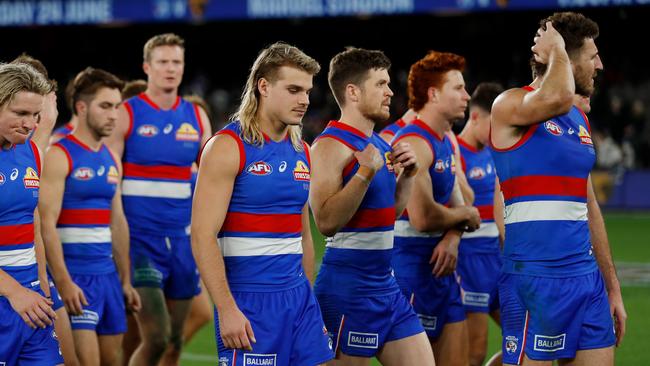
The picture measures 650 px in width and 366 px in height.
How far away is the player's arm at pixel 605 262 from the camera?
6117mm

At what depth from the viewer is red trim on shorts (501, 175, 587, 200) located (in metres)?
5.79

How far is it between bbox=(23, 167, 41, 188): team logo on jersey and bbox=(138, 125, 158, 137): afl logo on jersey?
2.81m

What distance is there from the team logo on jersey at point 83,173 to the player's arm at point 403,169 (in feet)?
7.55

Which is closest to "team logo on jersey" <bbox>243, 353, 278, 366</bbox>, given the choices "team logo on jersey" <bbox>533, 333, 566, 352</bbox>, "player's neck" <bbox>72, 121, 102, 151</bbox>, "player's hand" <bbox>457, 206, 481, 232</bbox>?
"team logo on jersey" <bbox>533, 333, 566, 352</bbox>

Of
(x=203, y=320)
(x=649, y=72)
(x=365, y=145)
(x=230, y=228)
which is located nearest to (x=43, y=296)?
(x=230, y=228)

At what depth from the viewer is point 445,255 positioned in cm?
743

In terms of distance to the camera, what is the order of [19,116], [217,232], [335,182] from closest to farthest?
[217,232]
[19,116]
[335,182]

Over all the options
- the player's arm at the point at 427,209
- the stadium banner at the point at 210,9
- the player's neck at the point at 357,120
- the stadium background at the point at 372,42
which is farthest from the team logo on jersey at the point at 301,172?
the stadium banner at the point at 210,9

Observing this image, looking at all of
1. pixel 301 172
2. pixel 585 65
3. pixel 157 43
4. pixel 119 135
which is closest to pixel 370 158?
pixel 301 172

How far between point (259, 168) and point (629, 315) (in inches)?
301

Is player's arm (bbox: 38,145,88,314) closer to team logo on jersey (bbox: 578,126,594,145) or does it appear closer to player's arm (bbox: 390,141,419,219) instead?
player's arm (bbox: 390,141,419,219)

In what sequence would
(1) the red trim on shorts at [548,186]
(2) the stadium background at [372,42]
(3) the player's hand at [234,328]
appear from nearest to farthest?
(3) the player's hand at [234,328]
(1) the red trim on shorts at [548,186]
(2) the stadium background at [372,42]

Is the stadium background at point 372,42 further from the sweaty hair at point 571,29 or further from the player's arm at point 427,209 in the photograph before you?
the sweaty hair at point 571,29

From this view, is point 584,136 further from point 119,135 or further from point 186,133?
point 119,135
